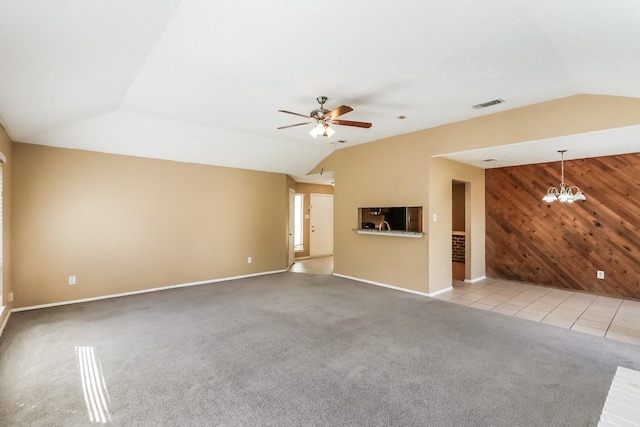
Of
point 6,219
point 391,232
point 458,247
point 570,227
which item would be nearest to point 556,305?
point 570,227

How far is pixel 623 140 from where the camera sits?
159 inches

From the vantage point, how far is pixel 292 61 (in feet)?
9.20

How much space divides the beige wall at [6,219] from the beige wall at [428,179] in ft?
17.4

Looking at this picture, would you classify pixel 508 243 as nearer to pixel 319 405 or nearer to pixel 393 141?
pixel 393 141

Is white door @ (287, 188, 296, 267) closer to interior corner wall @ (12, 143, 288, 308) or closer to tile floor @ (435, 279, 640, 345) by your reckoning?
interior corner wall @ (12, 143, 288, 308)

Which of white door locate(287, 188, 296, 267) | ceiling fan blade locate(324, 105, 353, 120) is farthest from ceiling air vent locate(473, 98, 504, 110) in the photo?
white door locate(287, 188, 296, 267)

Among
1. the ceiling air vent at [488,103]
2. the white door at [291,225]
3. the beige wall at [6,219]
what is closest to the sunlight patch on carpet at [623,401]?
the ceiling air vent at [488,103]

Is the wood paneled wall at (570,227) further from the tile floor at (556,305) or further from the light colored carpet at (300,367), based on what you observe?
the light colored carpet at (300,367)

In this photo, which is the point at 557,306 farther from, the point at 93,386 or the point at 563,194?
the point at 93,386

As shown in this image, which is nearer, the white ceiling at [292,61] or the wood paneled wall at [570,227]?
the white ceiling at [292,61]

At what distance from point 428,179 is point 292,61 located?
3.30 meters

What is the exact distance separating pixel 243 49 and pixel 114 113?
9.15 ft

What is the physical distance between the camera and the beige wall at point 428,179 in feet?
12.1

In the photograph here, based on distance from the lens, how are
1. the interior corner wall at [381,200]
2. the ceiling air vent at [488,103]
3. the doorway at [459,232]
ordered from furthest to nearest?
the doorway at [459,232]
the interior corner wall at [381,200]
the ceiling air vent at [488,103]
